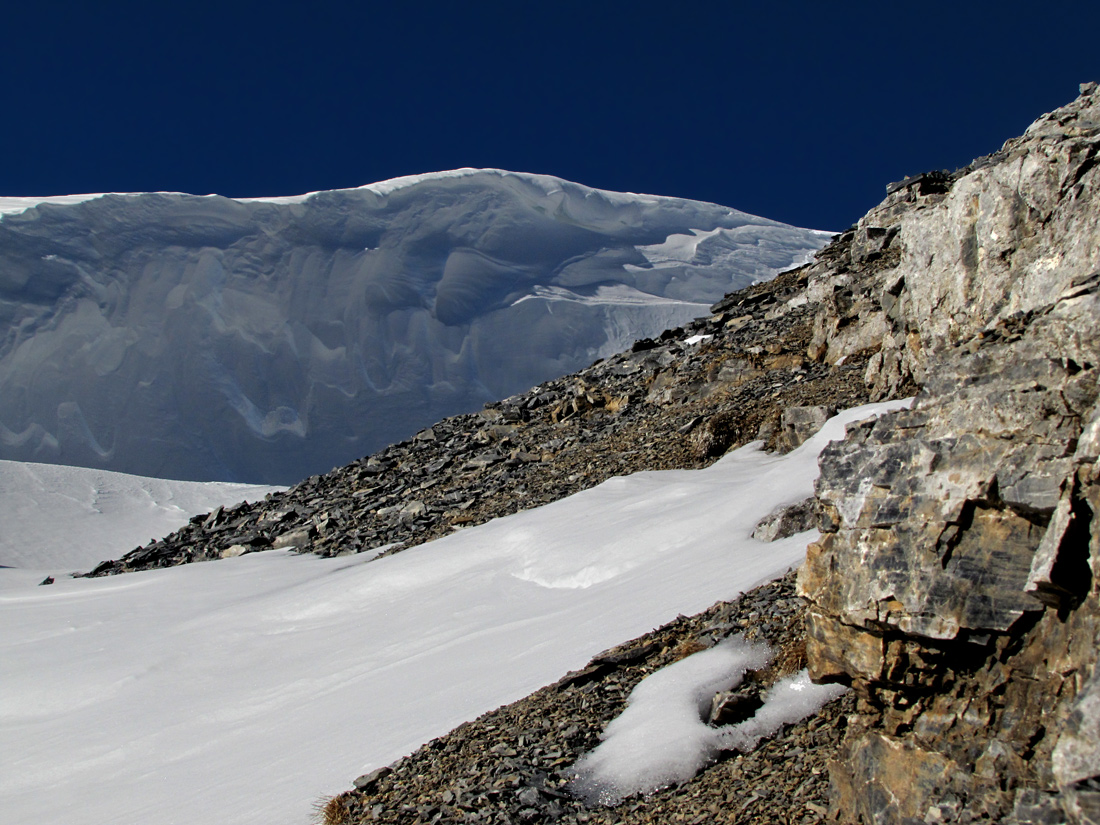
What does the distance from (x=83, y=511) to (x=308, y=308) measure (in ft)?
109

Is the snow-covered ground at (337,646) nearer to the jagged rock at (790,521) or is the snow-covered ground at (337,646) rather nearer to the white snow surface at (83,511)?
the jagged rock at (790,521)

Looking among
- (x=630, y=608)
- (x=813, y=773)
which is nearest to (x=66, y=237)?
(x=630, y=608)

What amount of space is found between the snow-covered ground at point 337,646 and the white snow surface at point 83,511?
12.5 meters

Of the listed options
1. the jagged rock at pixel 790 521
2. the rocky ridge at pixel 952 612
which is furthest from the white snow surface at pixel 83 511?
the rocky ridge at pixel 952 612

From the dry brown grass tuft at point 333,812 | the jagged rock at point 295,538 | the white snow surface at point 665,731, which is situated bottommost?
the dry brown grass tuft at point 333,812

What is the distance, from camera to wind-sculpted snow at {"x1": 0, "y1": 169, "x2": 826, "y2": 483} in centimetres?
5038

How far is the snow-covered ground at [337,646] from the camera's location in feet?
25.3

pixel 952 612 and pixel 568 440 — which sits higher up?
pixel 568 440

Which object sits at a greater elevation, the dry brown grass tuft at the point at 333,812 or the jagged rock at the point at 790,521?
the jagged rock at the point at 790,521

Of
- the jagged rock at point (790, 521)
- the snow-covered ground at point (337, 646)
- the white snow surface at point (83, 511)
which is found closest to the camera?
the snow-covered ground at point (337, 646)

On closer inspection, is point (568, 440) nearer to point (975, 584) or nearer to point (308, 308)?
point (975, 584)

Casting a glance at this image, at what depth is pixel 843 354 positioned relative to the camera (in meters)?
16.9

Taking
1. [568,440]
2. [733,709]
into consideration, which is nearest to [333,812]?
[733,709]

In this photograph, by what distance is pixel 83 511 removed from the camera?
94.6 ft
